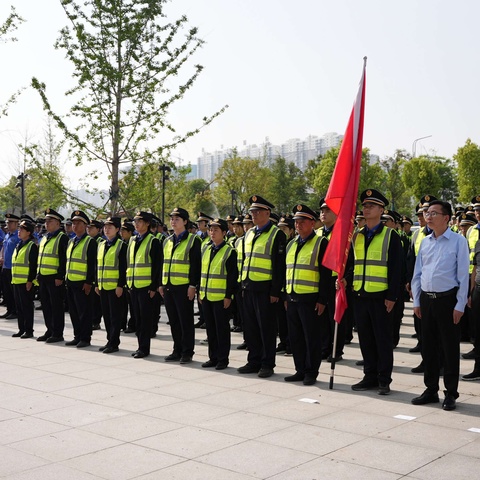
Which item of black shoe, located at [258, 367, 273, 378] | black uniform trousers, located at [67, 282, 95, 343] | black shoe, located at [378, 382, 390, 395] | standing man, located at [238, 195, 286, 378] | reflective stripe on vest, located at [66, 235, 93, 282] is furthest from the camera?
reflective stripe on vest, located at [66, 235, 93, 282]

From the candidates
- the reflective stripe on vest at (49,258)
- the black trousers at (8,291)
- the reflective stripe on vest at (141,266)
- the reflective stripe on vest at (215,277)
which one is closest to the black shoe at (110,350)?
the reflective stripe on vest at (141,266)

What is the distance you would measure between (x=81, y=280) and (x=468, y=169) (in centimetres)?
4459

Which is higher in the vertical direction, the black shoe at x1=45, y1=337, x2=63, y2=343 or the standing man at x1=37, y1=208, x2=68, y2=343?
the standing man at x1=37, y1=208, x2=68, y2=343

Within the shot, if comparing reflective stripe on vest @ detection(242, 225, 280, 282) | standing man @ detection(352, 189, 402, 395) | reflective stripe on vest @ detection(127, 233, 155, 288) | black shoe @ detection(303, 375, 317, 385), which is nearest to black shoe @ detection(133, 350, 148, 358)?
reflective stripe on vest @ detection(127, 233, 155, 288)

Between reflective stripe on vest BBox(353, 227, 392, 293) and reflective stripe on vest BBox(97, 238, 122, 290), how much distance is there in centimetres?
472

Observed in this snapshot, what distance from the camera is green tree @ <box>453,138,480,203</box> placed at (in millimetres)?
51719

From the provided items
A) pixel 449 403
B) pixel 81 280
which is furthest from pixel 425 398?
pixel 81 280

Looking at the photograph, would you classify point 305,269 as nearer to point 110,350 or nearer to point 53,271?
point 110,350

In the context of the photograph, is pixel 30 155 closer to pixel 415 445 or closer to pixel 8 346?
pixel 8 346

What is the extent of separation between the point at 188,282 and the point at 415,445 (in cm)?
517

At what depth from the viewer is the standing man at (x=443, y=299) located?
774 cm

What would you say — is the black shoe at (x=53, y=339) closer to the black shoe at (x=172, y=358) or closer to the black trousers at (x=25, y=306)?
the black trousers at (x=25, y=306)

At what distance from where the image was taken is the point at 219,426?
7.09m

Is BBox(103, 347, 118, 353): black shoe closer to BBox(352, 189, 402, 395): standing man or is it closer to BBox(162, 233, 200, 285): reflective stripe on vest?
BBox(162, 233, 200, 285): reflective stripe on vest
